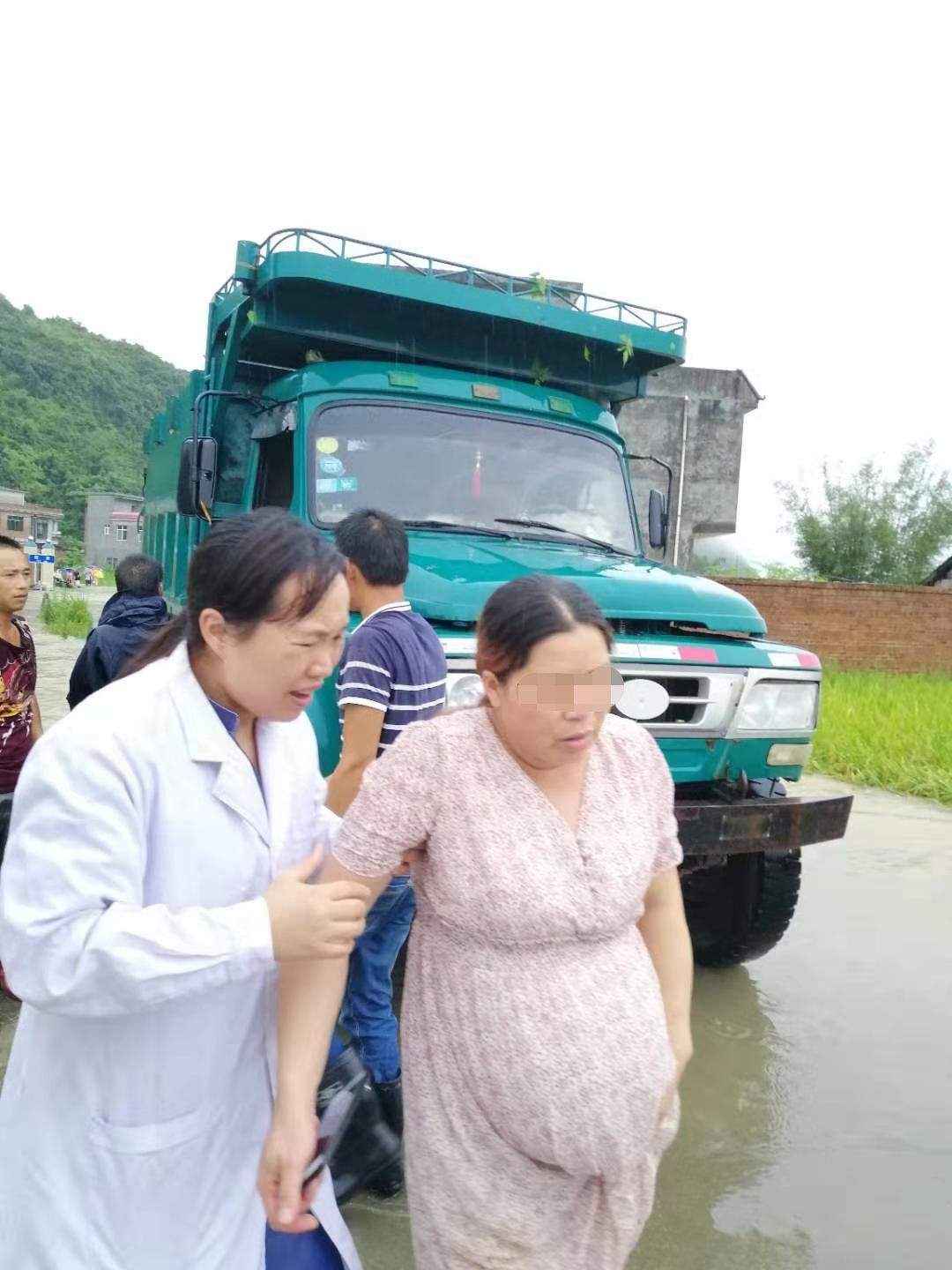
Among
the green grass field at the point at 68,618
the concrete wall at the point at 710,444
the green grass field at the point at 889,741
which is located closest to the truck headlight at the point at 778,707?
the green grass field at the point at 889,741

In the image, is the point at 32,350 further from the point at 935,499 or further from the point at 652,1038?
the point at 652,1038

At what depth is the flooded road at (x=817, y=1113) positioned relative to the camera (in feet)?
8.79

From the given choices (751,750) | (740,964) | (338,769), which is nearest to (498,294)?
(751,750)

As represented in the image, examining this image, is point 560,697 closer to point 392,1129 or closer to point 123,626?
point 392,1129

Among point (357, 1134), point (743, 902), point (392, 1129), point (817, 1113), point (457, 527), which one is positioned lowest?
point (817, 1113)

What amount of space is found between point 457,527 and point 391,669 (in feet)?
5.24

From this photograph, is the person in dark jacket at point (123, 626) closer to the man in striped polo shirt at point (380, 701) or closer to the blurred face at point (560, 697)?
the man in striped polo shirt at point (380, 701)

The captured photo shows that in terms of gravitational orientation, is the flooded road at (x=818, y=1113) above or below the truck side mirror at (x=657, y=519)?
below

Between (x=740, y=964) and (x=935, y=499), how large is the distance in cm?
2739

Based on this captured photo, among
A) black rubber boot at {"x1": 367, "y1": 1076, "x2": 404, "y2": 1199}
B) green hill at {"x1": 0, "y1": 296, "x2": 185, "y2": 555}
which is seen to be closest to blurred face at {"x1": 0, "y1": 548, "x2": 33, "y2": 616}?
black rubber boot at {"x1": 367, "y1": 1076, "x2": 404, "y2": 1199}

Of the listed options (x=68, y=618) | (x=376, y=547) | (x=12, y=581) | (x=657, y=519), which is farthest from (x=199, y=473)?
(x=68, y=618)

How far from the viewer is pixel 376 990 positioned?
2.81m

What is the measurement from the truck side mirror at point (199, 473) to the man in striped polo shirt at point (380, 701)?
188 centimetres

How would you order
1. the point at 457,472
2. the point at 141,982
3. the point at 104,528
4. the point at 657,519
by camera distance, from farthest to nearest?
1. the point at 104,528
2. the point at 657,519
3. the point at 457,472
4. the point at 141,982
